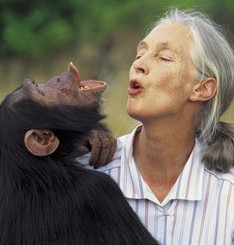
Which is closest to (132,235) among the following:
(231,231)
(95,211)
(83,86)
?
(95,211)

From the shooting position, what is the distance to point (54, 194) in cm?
304

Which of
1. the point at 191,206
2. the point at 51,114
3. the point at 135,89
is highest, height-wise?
the point at 135,89

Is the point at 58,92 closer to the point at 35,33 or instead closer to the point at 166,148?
the point at 166,148

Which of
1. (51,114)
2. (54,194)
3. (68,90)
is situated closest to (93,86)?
(68,90)

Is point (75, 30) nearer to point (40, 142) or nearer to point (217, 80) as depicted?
point (217, 80)

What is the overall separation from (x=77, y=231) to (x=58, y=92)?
539mm

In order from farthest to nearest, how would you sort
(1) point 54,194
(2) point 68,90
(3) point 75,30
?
(3) point 75,30 < (2) point 68,90 < (1) point 54,194

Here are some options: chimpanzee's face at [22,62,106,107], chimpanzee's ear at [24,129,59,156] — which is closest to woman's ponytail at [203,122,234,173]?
chimpanzee's face at [22,62,106,107]

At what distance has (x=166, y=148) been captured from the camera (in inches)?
128

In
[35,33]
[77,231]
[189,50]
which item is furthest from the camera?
[35,33]

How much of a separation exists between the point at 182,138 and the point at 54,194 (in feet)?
1.80

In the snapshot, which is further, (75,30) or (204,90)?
(75,30)

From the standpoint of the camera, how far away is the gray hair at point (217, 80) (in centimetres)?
320

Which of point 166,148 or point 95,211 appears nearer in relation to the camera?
point 95,211
